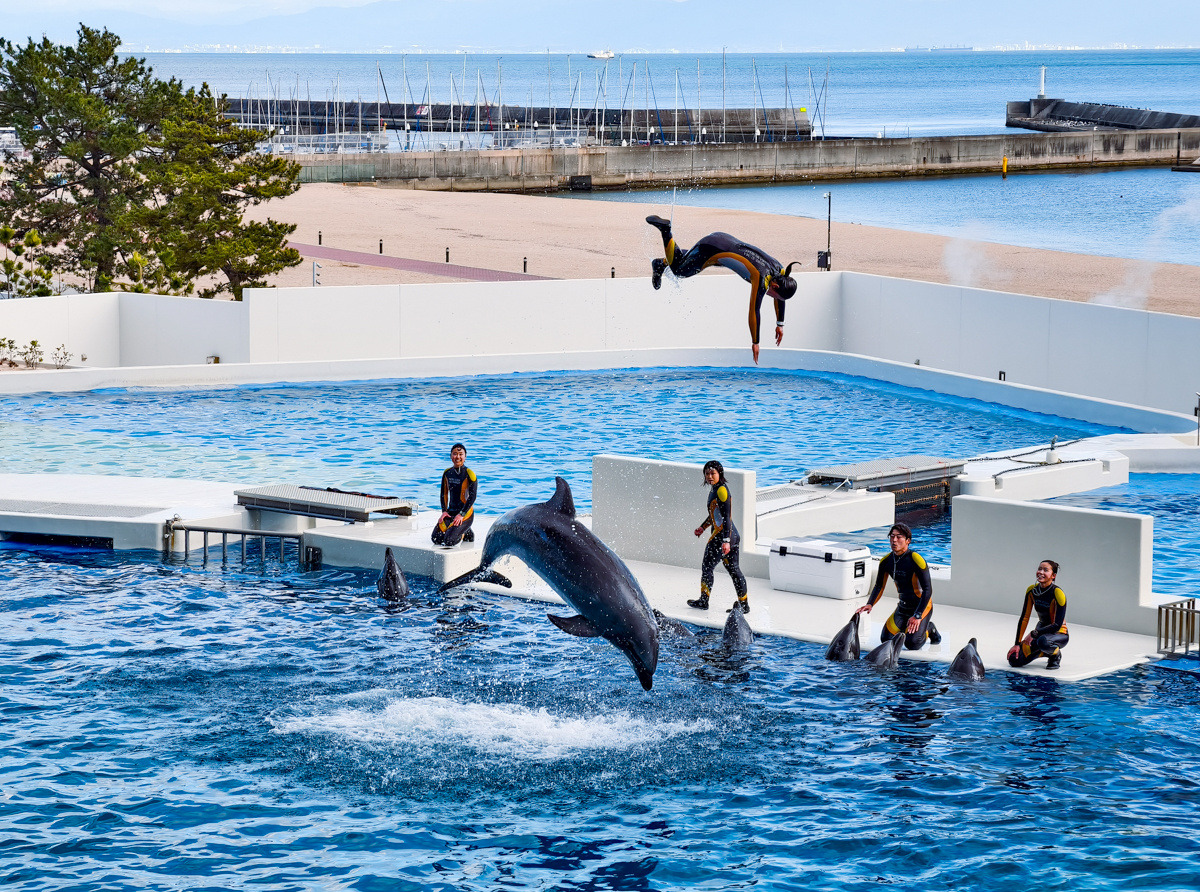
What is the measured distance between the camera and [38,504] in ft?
53.3

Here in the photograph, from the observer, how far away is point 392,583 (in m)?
14.0

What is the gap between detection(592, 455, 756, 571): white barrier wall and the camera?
14.4m

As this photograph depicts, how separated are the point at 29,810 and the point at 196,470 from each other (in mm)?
10250

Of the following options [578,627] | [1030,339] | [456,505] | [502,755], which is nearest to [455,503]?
[456,505]

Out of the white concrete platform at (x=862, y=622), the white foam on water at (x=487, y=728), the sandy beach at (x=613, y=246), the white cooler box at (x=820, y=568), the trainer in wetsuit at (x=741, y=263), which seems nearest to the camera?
the white foam on water at (x=487, y=728)

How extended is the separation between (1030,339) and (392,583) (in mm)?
13820

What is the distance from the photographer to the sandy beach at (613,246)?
39938 mm

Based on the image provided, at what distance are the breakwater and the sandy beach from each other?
7.95 meters

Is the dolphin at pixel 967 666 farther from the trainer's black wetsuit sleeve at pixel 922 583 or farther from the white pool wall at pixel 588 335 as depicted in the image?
the white pool wall at pixel 588 335

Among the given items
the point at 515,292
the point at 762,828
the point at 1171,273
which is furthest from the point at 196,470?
the point at 1171,273

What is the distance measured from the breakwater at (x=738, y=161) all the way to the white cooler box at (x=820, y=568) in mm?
55422

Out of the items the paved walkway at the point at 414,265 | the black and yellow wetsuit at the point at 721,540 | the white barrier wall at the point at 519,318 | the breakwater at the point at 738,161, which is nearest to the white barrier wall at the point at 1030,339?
the white barrier wall at the point at 519,318

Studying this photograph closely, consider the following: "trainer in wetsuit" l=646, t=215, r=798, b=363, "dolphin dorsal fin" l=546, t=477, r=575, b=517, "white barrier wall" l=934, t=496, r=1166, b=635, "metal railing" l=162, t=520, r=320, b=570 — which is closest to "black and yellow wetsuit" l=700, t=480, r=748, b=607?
"trainer in wetsuit" l=646, t=215, r=798, b=363

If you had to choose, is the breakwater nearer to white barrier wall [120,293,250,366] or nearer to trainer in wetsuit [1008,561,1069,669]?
white barrier wall [120,293,250,366]
